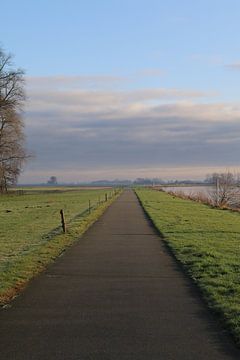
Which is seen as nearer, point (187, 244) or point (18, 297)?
point (18, 297)

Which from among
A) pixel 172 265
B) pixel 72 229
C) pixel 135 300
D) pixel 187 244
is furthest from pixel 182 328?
pixel 72 229

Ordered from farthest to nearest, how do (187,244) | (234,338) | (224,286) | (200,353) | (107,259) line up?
(187,244) → (107,259) → (224,286) → (234,338) → (200,353)

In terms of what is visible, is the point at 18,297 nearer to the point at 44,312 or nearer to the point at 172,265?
the point at 44,312

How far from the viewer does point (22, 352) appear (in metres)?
5.73

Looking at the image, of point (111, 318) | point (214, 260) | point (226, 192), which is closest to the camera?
point (111, 318)

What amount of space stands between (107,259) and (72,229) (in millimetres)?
8959

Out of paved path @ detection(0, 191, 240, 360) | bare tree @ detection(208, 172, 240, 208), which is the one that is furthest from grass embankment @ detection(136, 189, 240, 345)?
bare tree @ detection(208, 172, 240, 208)

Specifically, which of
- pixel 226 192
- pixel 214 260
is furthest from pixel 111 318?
pixel 226 192

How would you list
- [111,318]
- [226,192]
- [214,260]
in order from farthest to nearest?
[226,192] → [214,260] → [111,318]

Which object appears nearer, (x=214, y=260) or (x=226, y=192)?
(x=214, y=260)

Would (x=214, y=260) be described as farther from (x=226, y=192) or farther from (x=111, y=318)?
(x=226, y=192)

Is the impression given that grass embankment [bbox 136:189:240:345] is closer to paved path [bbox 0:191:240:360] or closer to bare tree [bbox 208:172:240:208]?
paved path [bbox 0:191:240:360]

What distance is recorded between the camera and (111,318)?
23.6 ft

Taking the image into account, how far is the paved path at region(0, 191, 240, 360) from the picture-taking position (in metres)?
5.77
